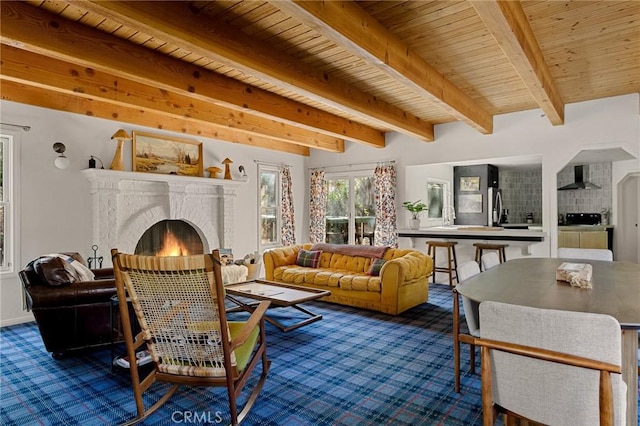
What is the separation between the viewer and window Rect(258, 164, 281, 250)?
7137 millimetres

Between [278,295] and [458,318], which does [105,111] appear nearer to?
[278,295]

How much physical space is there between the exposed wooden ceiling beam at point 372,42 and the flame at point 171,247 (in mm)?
4450

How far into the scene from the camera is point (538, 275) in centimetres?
272

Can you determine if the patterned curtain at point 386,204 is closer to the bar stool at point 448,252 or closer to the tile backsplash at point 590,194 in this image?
the bar stool at point 448,252

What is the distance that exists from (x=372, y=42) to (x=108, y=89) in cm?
289

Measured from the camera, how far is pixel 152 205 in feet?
17.9

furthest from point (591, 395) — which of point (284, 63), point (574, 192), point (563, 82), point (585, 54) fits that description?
point (574, 192)

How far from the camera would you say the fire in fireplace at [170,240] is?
226 inches

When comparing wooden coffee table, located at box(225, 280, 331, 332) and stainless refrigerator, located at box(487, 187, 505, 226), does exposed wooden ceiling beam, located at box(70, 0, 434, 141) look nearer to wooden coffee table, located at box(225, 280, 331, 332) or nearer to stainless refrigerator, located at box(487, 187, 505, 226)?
wooden coffee table, located at box(225, 280, 331, 332)

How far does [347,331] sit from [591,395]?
2643 millimetres

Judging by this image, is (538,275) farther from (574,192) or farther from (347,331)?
(574,192)

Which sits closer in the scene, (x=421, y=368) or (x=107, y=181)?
(x=421, y=368)

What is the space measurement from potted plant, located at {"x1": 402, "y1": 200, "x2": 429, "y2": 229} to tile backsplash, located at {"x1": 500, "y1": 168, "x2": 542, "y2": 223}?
4.16 metres

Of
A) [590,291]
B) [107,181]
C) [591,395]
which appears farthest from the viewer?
[107,181]
